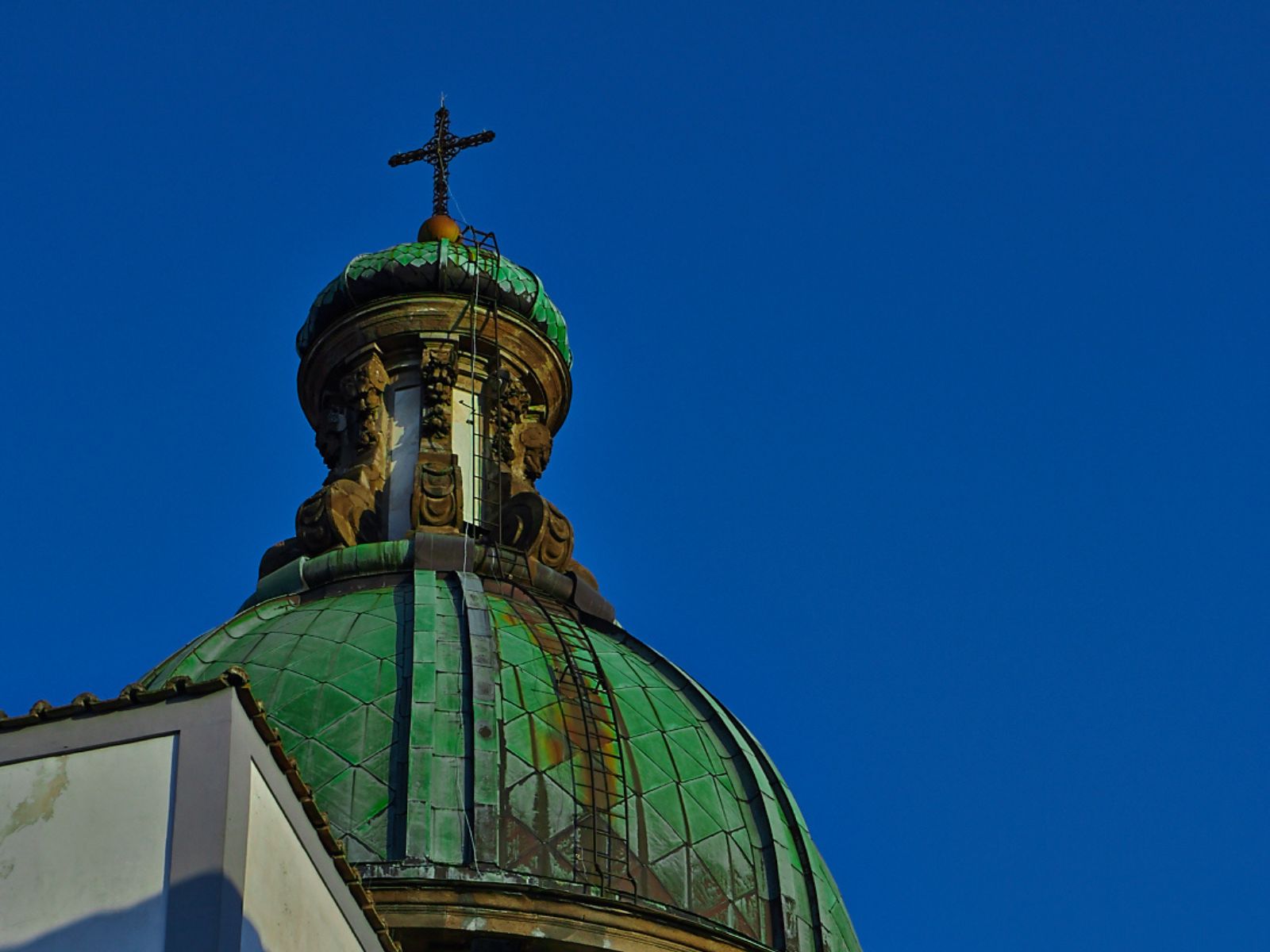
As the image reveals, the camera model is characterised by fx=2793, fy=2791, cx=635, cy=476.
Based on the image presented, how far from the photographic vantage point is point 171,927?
16859 mm

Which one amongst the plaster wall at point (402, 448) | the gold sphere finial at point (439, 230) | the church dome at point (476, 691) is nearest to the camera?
the church dome at point (476, 691)

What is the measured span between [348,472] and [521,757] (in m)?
7.79

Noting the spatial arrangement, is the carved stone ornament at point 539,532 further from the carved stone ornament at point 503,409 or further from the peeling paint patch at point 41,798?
the peeling paint patch at point 41,798

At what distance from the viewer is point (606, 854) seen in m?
27.8

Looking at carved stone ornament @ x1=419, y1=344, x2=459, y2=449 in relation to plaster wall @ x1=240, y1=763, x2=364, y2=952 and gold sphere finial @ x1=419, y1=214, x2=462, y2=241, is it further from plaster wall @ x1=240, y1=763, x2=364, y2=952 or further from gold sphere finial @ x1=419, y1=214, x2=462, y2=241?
plaster wall @ x1=240, y1=763, x2=364, y2=952

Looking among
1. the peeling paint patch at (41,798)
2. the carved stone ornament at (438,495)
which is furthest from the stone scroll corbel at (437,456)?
the peeling paint patch at (41,798)

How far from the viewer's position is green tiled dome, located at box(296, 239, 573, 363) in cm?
3709

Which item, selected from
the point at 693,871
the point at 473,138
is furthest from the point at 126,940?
the point at 473,138

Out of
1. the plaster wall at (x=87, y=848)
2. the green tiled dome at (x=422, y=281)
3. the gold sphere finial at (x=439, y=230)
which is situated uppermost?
the gold sphere finial at (x=439, y=230)

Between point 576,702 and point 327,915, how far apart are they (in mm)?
10940

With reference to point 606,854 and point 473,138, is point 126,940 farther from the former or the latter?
point 473,138

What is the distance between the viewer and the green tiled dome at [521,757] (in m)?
27.5

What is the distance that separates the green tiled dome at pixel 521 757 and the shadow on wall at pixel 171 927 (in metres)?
9.49

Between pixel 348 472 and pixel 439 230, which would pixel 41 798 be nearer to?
pixel 348 472
